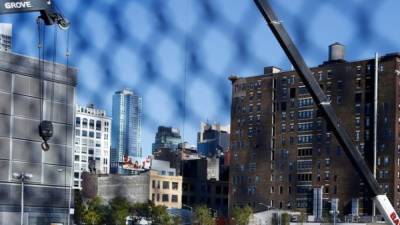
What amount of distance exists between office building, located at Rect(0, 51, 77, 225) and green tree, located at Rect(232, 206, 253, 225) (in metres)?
4.36

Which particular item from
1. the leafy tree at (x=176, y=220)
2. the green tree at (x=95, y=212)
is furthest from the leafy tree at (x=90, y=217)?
the leafy tree at (x=176, y=220)

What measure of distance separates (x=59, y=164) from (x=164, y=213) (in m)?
4.77

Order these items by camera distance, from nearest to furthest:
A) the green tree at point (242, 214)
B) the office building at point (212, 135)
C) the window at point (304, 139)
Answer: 1. the office building at point (212, 135)
2. the window at point (304, 139)
3. the green tree at point (242, 214)

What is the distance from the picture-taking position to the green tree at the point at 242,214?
15.9m

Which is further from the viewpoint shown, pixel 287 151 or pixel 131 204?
pixel 131 204

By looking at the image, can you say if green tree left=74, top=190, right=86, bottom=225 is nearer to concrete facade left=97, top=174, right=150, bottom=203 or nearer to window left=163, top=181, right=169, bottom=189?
concrete facade left=97, top=174, right=150, bottom=203

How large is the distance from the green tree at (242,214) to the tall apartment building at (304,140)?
291 mm

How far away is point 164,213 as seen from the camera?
15.9 metres

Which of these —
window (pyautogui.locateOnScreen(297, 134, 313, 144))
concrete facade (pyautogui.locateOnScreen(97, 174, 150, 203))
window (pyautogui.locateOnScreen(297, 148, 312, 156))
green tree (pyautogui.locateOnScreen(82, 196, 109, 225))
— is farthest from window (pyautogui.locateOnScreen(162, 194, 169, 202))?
window (pyautogui.locateOnScreen(297, 134, 313, 144))

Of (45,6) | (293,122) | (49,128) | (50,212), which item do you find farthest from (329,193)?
(45,6)

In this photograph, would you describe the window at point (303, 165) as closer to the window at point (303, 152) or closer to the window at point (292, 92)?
the window at point (303, 152)

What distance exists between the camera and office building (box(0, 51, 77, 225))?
9.79m

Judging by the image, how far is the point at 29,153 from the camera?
39.0 ft

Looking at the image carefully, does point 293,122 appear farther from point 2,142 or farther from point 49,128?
point 49,128
